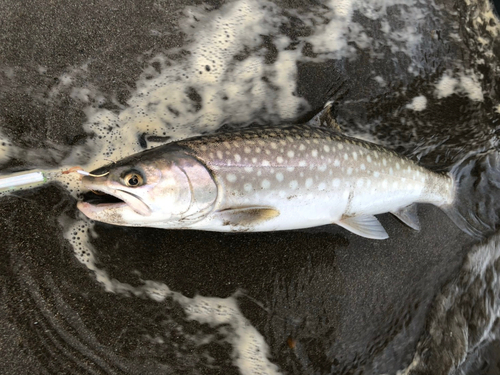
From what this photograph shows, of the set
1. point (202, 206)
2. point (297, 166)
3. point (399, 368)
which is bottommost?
point (399, 368)

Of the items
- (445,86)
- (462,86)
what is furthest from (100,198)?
(462,86)

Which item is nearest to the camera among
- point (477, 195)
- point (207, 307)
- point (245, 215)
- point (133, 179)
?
point (133, 179)

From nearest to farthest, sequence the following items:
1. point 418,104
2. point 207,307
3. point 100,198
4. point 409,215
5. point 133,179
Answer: point 133,179
point 100,198
point 207,307
point 409,215
point 418,104

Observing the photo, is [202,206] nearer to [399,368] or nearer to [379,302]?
[379,302]

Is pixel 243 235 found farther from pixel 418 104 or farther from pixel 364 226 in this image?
pixel 418 104

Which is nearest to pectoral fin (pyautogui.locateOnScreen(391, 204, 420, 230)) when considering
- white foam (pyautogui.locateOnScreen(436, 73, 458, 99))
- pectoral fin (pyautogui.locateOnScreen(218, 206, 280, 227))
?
white foam (pyautogui.locateOnScreen(436, 73, 458, 99))

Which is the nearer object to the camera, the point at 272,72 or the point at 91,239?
the point at 91,239

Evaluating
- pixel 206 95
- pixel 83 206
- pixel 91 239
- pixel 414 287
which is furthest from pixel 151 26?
pixel 414 287
